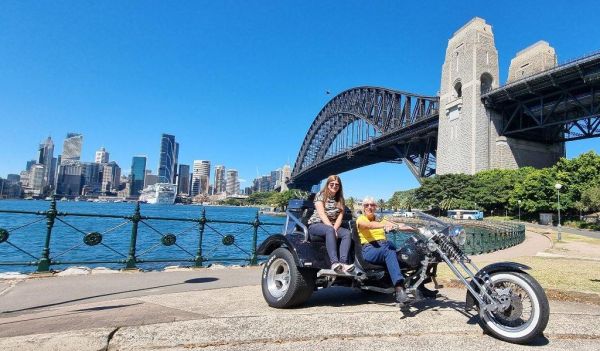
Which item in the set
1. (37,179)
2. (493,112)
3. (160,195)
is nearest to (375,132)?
(493,112)

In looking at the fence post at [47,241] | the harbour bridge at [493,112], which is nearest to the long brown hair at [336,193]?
the fence post at [47,241]

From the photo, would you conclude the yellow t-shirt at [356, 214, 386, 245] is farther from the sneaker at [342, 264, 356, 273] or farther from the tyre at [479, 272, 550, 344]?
the tyre at [479, 272, 550, 344]

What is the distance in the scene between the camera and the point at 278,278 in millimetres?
4652

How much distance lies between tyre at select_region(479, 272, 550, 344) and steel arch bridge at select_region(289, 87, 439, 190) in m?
73.2

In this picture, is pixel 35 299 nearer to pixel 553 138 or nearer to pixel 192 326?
pixel 192 326

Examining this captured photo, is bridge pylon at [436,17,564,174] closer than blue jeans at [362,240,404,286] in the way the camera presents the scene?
No

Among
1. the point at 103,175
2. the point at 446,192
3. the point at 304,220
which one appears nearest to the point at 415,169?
the point at 446,192

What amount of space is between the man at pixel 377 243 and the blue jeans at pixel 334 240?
198 millimetres

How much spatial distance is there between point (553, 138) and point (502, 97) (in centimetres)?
1839

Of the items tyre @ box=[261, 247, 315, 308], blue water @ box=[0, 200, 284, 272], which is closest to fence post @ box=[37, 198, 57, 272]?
blue water @ box=[0, 200, 284, 272]

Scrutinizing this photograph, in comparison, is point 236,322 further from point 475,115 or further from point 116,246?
point 475,115

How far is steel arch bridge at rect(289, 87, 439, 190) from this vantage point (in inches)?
3041

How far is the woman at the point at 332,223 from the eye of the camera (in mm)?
4270

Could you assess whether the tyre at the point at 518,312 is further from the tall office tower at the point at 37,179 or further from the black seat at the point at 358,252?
the tall office tower at the point at 37,179
